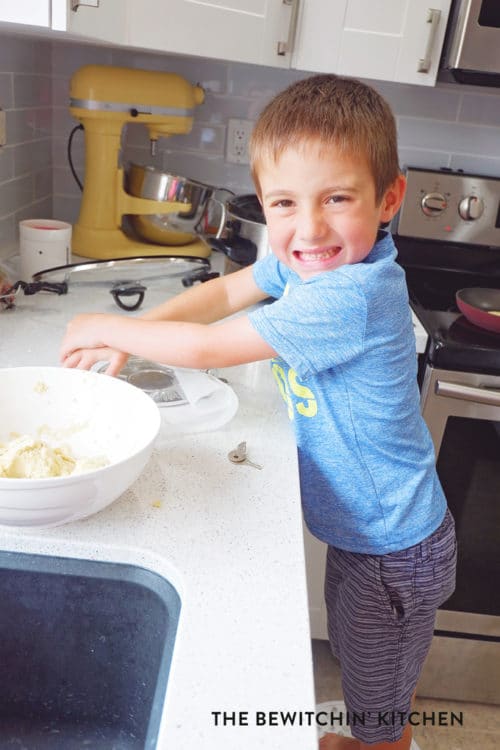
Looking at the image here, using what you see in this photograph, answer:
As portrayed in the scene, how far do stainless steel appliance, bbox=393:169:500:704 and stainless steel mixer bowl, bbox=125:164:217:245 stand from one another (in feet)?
1.74

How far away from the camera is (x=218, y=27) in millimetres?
1359

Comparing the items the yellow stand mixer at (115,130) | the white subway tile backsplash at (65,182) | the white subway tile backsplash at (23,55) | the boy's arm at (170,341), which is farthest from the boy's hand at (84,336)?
the white subway tile backsplash at (65,182)

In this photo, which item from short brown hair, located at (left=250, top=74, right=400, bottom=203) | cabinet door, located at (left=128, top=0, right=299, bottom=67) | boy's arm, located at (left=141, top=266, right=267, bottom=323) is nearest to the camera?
short brown hair, located at (left=250, top=74, right=400, bottom=203)

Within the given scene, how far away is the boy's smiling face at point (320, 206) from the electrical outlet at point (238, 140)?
1.12 meters

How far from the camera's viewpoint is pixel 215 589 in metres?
0.62

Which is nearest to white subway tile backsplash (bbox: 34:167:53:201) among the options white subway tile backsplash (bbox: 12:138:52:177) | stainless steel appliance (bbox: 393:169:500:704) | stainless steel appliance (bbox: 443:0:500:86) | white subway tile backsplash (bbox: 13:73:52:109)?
white subway tile backsplash (bbox: 12:138:52:177)

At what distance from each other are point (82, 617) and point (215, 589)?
0.54 feet

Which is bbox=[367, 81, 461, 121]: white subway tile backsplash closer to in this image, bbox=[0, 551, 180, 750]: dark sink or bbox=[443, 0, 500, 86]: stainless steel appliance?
bbox=[443, 0, 500, 86]: stainless steel appliance

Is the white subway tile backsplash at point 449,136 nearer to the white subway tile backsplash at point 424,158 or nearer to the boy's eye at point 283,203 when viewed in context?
the white subway tile backsplash at point 424,158

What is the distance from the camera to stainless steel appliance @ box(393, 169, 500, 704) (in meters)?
1.34

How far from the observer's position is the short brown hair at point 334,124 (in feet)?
2.63

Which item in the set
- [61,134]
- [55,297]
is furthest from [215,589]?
[61,134]

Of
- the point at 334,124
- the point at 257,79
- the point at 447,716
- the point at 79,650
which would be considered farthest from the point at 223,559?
the point at 257,79

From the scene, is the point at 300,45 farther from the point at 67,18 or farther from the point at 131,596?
the point at 131,596
